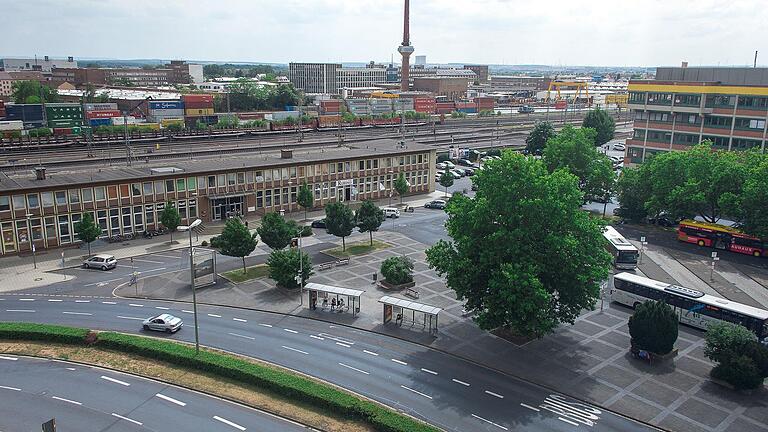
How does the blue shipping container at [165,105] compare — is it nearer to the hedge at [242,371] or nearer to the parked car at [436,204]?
the parked car at [436,204]

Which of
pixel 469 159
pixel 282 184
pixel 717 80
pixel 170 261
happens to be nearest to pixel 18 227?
pixel 170 261

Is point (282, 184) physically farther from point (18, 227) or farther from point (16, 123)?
point (16, 123)

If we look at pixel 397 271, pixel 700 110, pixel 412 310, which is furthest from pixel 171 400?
pixel 700 110

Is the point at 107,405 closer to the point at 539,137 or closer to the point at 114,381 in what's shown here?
the point at 114,381

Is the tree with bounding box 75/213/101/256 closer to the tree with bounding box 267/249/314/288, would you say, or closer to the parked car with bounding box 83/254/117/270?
the parked car with bounding box 83/254/117/270

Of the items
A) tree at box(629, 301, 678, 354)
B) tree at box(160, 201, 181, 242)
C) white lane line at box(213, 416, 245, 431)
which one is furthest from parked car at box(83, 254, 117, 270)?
tree at box(629, 301, 678, 354)
